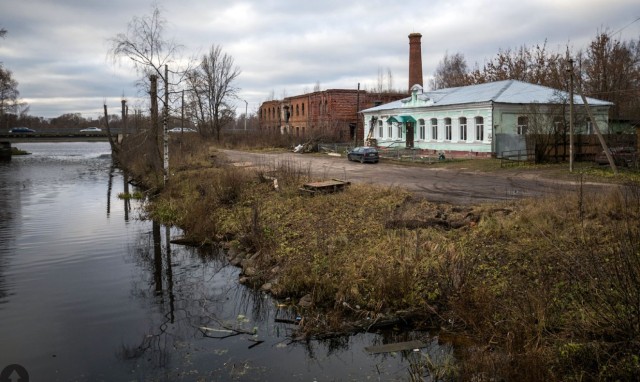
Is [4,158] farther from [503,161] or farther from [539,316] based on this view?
[539,316]

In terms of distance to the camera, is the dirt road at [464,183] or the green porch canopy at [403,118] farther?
the green porch canopy at [403,118]

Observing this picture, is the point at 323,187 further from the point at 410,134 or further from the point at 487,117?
the point at 410,134

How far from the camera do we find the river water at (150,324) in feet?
22.6

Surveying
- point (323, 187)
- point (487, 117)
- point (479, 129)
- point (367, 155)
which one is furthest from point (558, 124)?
point (323, 187)

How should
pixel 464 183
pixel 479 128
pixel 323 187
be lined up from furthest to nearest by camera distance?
pixel 479 128 < pixel 464 183 < pixel 323 187

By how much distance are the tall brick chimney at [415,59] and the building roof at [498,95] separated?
10.7 m

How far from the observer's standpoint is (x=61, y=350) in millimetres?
7551

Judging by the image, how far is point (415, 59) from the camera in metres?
49.3

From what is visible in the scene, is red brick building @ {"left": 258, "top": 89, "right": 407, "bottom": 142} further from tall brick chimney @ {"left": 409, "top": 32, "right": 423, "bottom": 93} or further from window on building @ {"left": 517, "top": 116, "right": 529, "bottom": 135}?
window on building @ {"left": 517, "top": 116, "right": 529, "bottom": 135}

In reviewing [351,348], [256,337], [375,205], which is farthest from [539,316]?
[375,205]

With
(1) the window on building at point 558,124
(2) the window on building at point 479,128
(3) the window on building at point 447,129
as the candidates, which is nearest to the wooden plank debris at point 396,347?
(1) the window on building at point 558,124

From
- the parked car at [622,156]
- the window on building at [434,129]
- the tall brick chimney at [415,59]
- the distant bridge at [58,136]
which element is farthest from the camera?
the distant bridge at [58,136]

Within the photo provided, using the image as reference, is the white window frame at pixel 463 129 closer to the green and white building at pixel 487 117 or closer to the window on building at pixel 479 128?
the green and white building at pixel 487 117

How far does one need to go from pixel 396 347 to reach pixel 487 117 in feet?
84.5
